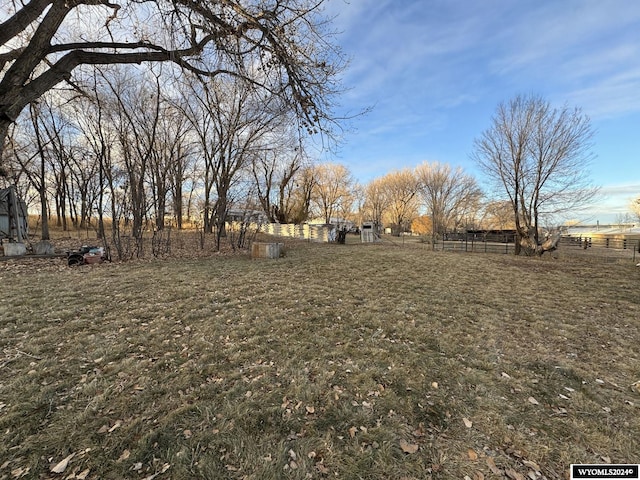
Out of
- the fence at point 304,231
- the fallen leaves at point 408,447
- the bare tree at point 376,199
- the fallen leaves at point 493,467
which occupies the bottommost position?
the fallen leaves at point 493,467

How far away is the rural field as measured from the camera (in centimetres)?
191

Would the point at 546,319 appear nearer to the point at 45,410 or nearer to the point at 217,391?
the point at 217,391

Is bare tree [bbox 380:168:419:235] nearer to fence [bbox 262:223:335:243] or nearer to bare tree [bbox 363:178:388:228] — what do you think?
bare tree [bbox 363:178:388:228]

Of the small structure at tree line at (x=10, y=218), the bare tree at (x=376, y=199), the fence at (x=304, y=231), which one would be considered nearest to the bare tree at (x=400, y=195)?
the bare tree at (x=376, y=199)

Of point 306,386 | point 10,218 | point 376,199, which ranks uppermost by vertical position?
point 376,199

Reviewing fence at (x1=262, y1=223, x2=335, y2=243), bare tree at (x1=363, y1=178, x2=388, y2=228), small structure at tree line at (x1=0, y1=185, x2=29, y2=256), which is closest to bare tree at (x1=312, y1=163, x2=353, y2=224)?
bare tree at (x1=363, y1=178, x2=388, y2=228)

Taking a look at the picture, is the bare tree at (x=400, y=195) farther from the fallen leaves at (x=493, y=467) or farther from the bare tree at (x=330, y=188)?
the fallen leaves at (x=493, y=467)

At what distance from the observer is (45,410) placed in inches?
88.3

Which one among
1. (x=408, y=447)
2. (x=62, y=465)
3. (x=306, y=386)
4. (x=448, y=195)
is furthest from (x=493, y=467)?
(x=448, y=195)

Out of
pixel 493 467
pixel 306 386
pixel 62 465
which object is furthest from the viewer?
pixel 306 386

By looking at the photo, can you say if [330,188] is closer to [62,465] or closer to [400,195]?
[400,195]

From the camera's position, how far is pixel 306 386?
8.87 feet

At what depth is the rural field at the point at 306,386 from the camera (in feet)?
6.25

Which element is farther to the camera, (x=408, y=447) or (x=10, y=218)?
(x=10, y=218)
